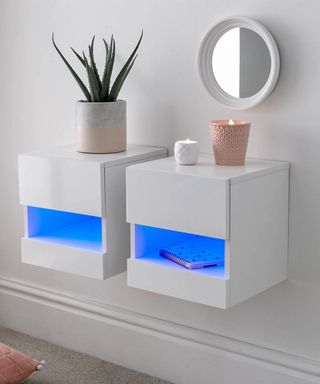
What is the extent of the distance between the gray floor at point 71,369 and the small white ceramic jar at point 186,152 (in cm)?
80

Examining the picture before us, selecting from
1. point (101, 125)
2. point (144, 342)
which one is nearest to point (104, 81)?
point (101, 125)

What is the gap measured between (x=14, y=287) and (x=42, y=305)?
16 cm

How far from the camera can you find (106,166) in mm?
2104

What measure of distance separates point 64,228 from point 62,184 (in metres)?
0.28

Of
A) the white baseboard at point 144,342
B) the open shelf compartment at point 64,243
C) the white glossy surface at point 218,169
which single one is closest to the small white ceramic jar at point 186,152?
the white glossy surface at point 218,169

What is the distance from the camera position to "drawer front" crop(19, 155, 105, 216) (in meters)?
2.11

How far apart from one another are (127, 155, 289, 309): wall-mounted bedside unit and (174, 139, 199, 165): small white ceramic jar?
24 millimetres

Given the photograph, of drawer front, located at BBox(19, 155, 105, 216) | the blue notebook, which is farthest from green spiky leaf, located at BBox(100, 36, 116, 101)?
the blue notebook

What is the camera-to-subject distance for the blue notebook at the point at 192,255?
1983mm

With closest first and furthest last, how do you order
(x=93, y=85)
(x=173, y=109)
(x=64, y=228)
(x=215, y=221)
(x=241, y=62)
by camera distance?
(x=215, y=221)
(x=241, y=62)
(x=93, y=85)
(x=173, y=109)
(x=64, y=228)

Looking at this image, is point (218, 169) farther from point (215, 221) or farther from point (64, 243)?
point (64, 243)

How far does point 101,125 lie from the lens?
2191 mm

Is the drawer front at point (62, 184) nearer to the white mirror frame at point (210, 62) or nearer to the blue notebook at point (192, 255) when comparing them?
the blue notebook at point (192, 255)

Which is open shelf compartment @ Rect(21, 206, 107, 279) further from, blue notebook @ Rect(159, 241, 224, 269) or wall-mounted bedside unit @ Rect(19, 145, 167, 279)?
blue notebook @ Rect(159, 241, 224, 269)
